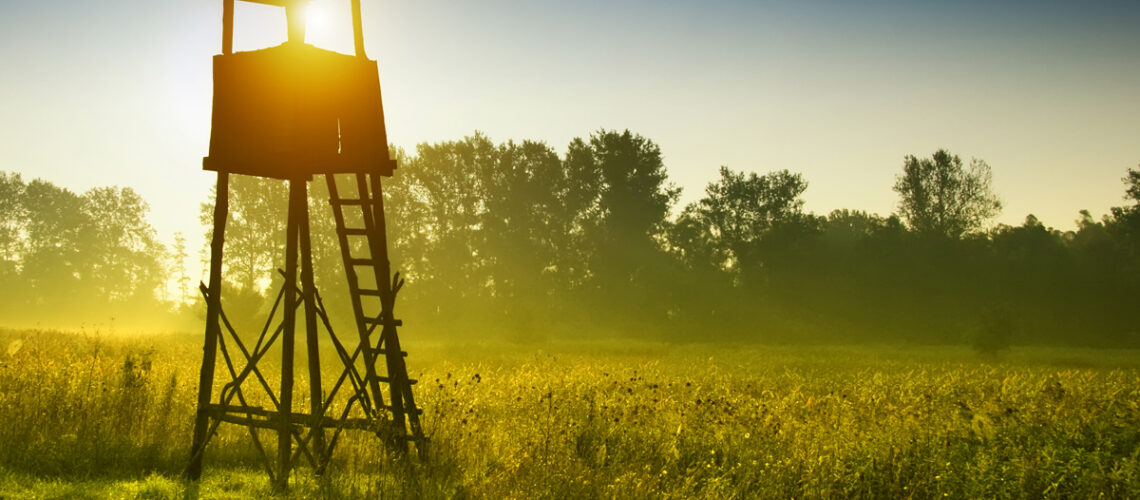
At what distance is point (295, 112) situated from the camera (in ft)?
25.9

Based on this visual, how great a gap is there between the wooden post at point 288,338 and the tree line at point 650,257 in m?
39.5

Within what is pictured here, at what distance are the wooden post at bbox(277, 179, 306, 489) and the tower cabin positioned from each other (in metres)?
0.36

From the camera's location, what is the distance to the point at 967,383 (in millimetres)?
15148

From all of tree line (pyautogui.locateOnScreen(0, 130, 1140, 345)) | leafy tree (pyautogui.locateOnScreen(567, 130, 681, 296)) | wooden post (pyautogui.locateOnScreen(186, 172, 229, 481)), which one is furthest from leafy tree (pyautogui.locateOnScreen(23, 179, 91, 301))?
wooden post (pyautogui.locateOnScreen(186, 172, 229, 481))

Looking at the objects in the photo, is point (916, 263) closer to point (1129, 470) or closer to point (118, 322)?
point (1129, 470)

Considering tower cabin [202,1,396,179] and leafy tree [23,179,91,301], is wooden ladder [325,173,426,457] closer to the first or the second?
tower cabin [202,1,396,179]

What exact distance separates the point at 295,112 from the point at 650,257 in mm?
45369

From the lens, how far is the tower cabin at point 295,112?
790 cm

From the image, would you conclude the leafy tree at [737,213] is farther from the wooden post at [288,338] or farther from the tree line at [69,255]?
the tree line at [69,255]

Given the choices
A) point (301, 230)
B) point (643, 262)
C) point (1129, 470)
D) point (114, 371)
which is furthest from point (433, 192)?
point (1129, 470)

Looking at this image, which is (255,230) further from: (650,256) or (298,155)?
(298,155)

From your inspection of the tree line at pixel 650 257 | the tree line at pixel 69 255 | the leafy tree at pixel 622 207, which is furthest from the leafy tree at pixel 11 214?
the leafy tree at pixel 622 207

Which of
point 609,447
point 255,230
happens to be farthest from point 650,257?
point 609,447

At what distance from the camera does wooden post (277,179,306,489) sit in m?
7.45
